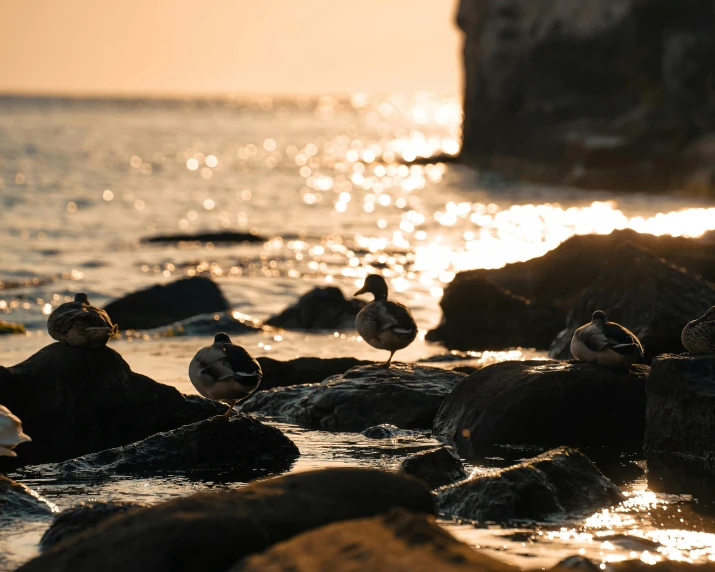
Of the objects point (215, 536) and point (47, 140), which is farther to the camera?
point (47, 140)

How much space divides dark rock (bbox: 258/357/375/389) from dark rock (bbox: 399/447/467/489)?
436 cm

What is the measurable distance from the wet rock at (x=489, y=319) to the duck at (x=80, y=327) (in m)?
6.85

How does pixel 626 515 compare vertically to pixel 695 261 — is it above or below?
below

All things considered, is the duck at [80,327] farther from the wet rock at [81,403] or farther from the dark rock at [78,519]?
the dark rock at [78,519]

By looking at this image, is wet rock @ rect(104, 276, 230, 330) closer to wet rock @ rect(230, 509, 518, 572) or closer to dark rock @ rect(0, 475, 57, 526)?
dark rock @ rect(0, 475, 57, 526)

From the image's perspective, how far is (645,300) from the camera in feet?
41.4

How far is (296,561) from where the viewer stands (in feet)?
17.6

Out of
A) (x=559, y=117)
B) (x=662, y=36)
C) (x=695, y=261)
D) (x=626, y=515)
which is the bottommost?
(x=626, y=515)

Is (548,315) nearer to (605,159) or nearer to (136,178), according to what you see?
(605,159)

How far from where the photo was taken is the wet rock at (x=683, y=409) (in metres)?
9.10

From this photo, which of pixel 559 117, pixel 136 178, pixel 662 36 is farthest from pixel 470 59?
pixel 136 178

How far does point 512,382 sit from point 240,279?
13906 millimetres

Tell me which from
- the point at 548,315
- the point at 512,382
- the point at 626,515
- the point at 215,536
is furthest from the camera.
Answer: the point at 548,315

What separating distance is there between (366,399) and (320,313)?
636 centimetres
